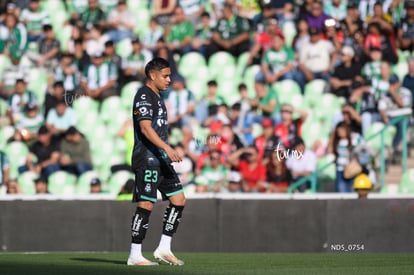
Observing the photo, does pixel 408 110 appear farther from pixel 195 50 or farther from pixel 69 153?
pixel 69 153

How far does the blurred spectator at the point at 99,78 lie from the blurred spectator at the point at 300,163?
373cm

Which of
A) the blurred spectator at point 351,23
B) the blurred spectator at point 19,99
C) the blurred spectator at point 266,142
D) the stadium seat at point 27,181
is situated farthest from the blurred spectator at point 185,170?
the blurred spectator at point 351,23

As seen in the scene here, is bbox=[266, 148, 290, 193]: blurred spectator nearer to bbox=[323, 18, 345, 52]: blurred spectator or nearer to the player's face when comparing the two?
bbox=[323, 18, 345, 52]: blurred spectator

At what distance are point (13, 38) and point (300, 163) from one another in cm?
653

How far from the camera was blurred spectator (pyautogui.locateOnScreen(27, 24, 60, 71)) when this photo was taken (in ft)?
67.5

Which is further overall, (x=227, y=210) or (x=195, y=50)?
(x=195, y=50)

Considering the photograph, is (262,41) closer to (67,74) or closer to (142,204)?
(67,74)

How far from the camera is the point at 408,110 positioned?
58.0ft

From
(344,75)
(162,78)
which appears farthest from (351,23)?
(162,78)

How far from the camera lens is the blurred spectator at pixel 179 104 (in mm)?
19000

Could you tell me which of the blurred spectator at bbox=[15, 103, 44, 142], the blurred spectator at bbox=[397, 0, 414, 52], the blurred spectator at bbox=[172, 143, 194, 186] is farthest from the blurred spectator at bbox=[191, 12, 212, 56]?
the blurred spectator at bbox=[397, 0, 414, 52]

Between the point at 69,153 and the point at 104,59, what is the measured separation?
7.19ft

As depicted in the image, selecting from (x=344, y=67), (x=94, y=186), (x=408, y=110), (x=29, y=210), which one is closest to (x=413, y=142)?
(x=408, y=110)

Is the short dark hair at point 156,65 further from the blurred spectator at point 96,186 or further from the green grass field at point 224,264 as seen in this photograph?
the blurred spectator at point 96,186
